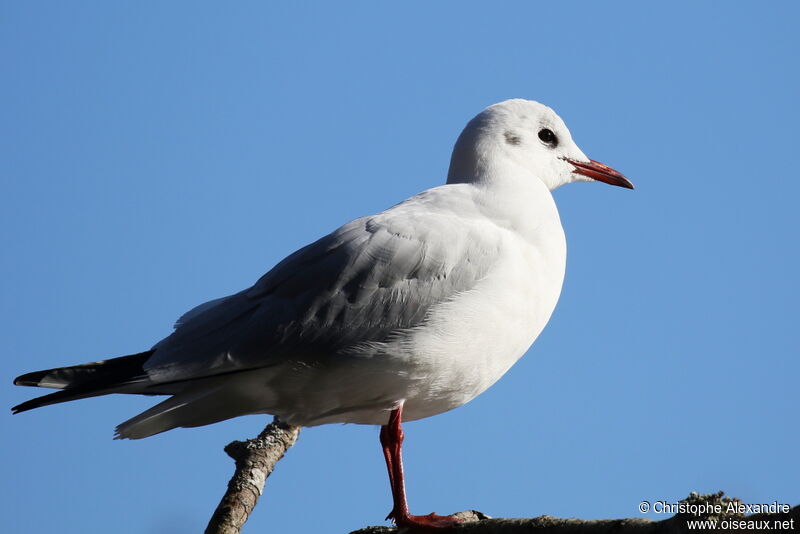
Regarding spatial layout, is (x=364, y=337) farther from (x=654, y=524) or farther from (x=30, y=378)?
(x=654, y=524)

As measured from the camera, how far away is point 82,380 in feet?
21.9

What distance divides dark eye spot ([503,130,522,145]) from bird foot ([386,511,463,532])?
2937mm

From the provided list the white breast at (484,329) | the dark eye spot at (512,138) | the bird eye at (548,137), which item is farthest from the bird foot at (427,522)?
the bird eye at (548,137)

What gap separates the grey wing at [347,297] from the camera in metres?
6.67

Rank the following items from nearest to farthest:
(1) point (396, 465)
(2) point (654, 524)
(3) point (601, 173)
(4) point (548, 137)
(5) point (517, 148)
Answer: (2) point (654, 524) < (1) point (396, 465) < (5) point (517, 148) < (4) point (548, 137) < (3) point (601, 173)

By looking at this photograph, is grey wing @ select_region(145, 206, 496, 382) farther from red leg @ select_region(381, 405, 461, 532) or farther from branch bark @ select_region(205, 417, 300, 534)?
branch bark @ select_region(205, 417, 300, 534)

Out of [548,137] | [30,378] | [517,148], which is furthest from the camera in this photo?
[548,137]

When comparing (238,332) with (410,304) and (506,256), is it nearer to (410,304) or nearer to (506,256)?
(410,304)

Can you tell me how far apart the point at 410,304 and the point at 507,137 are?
6.49ft

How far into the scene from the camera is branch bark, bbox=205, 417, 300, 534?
24.5 feet

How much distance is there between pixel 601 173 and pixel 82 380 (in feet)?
14.6

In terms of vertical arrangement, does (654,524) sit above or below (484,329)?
below

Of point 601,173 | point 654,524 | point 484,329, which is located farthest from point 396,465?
point 601,173

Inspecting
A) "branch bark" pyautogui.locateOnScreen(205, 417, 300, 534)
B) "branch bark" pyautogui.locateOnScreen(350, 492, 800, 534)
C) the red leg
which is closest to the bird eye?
the red leg
